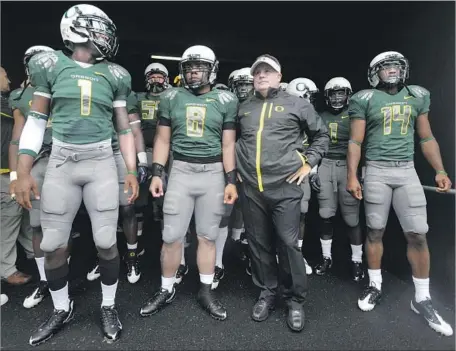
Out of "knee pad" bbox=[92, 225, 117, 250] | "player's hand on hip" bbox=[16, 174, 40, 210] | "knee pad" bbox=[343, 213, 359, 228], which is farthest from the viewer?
"knee pad" bbox=[343, 213, 359, 228]

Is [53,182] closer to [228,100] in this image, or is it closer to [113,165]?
[113,165]

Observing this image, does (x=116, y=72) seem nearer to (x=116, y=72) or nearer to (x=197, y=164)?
(x=116, y=72)

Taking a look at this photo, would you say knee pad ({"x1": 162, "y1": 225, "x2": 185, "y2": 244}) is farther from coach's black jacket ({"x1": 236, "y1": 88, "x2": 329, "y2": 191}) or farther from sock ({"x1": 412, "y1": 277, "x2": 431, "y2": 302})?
sock ({"x1": 412, "y1": 277, "x2": 431, "y2": 302})

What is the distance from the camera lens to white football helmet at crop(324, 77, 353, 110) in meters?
3.31

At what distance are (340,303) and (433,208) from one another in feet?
4.05

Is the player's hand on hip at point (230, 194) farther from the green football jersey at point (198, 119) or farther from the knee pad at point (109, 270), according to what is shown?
the knee pad at point (109, 270)

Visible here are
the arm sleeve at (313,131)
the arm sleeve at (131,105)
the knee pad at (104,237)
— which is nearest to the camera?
the knee pad at (104,237)

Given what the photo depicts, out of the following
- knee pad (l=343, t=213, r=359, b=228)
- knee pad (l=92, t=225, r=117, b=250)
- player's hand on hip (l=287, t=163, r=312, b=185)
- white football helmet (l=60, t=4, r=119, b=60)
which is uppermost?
white football helmet (l=60, t=4, r=119, b=60)

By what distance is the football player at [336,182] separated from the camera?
3061mm

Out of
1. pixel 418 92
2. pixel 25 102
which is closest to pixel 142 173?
pixel 25 102

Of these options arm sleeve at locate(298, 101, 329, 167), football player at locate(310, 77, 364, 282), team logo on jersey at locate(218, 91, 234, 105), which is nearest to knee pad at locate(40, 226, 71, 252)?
team logo on jersey at locate(218, 91, 234, 105)

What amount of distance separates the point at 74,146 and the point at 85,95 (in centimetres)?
34

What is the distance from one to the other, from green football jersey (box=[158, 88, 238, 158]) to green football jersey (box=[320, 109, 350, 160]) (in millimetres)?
1418

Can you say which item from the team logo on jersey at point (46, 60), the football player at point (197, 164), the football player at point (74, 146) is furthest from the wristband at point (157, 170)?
the team logo on jersey at point (46, 60)
